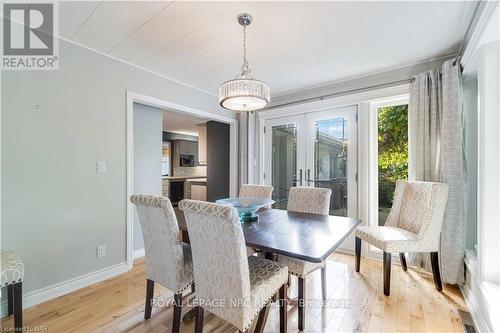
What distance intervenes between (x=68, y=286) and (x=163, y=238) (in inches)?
55.8

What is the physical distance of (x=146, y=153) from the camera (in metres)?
3.31

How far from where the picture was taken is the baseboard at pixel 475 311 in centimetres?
164

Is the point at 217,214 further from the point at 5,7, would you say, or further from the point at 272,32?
the point at 5,7

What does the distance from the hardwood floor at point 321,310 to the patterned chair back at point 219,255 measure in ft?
1.99

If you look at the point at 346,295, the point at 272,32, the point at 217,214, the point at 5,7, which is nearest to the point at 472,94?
the point at 272,32

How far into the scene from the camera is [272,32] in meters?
2.07

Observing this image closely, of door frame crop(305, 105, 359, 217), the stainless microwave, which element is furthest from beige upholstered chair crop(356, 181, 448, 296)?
the stainless microwave

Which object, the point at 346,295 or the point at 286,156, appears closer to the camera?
the point at 346,295

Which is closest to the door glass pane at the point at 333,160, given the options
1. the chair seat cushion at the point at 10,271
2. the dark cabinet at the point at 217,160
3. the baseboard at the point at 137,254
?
the dark cabinet at the point at 217,160

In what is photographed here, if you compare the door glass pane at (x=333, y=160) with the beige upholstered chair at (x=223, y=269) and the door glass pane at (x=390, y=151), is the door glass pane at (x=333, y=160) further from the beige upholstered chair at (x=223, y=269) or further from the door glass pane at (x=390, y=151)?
the beige upholstered chair at (x=223, y=269)

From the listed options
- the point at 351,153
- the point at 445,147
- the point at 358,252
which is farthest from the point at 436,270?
the point at 351,153

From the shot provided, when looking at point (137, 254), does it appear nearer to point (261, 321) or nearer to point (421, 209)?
point (261, 321)

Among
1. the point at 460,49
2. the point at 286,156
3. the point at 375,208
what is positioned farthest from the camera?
the point at 286,156

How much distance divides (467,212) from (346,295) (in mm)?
1478
